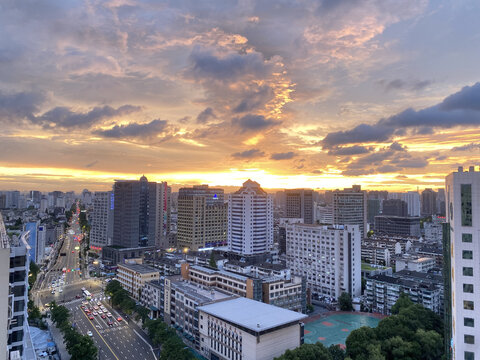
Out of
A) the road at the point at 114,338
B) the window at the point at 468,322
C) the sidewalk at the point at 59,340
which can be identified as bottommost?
the sidewalk at the point at 59,340

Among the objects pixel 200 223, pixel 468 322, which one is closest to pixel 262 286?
pixel 468 322

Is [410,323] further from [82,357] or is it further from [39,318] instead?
[39,318]

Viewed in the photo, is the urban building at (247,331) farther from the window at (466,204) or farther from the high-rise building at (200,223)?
the high-rise building at (200,223)

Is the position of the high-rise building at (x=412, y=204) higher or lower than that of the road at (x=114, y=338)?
higher

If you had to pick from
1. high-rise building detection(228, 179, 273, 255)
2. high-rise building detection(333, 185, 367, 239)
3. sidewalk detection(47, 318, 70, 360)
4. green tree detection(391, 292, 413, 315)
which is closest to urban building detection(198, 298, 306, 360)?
sidewalk detection(47, 318, 70, 360)

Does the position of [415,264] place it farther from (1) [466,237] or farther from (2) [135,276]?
(2) [135,276]

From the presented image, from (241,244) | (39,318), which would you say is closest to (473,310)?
(39,318)

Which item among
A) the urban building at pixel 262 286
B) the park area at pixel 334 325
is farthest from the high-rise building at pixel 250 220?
the park area at pixel 334 325
